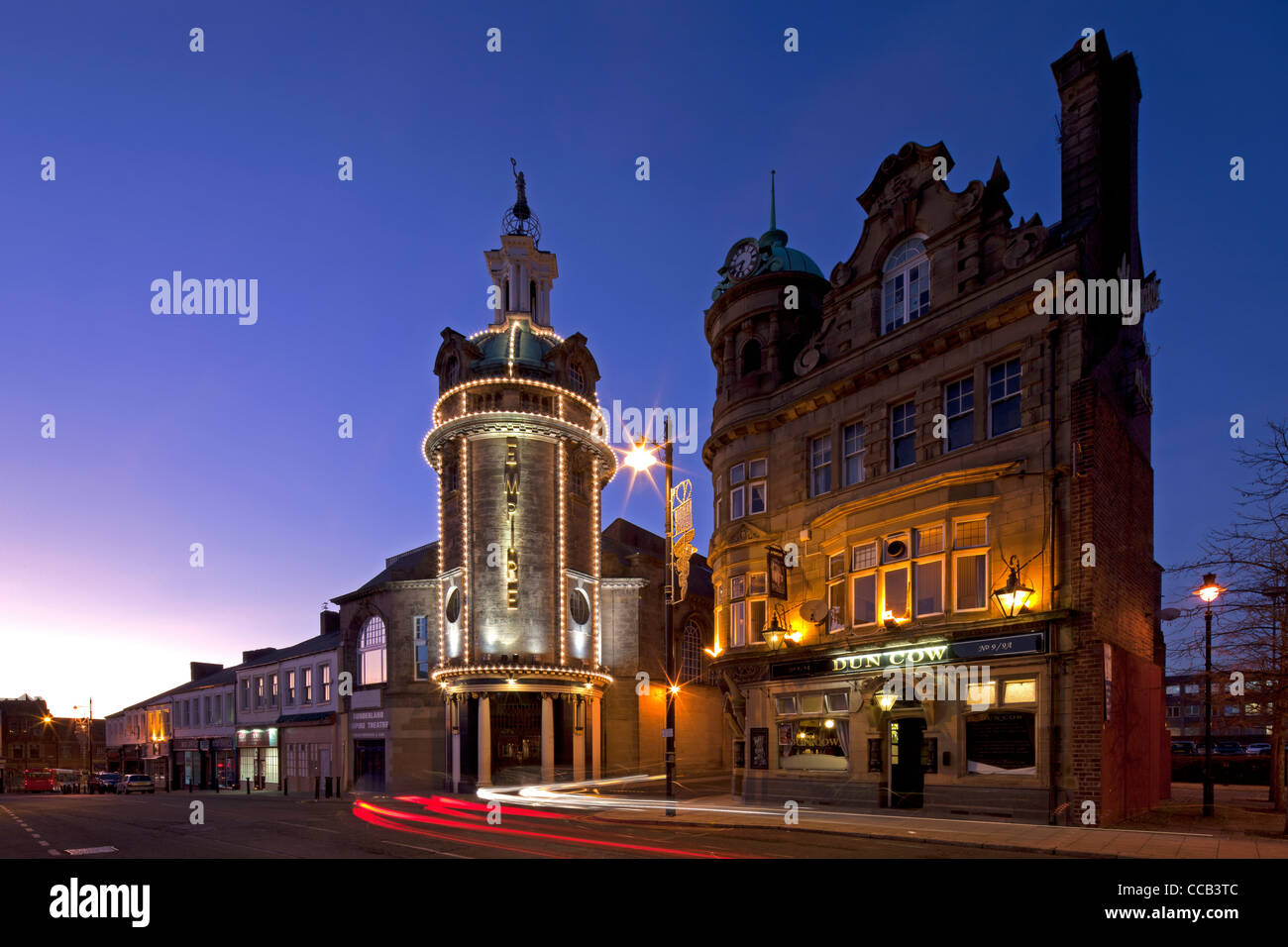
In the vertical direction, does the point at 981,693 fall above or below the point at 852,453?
below

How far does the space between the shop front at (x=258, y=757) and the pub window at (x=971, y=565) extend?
4800cm

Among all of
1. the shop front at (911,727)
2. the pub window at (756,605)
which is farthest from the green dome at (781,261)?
the shop front at (911,727)

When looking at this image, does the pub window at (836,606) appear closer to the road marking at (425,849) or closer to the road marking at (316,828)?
the road marking at (425,849)

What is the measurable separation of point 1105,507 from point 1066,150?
9617 millimetres

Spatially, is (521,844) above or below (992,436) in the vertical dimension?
below

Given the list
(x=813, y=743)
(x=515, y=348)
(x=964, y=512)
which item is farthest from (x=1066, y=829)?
(x=515, y=348)

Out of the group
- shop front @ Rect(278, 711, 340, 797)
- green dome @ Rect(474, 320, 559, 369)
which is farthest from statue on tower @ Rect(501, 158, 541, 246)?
shop front @ Rect(278, 711, 340, 797)

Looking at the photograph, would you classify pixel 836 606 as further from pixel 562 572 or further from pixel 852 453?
pixel 562 572

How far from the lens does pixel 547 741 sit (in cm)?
3831

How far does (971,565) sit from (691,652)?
2897 centimetres
